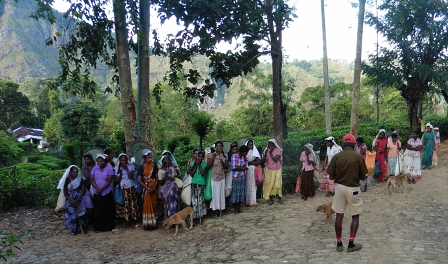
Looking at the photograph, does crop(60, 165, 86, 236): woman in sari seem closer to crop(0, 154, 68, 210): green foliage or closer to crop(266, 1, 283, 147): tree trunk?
crop(0, 154, 68, 210): green foliage

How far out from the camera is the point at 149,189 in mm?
6785

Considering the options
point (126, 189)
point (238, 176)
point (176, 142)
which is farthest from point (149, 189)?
point (176, 142)

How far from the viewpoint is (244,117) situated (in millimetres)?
36688

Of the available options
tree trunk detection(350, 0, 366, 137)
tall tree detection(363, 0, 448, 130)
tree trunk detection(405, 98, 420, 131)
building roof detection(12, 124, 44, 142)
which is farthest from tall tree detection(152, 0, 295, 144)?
building roof detection(12, 124, 44, 142)

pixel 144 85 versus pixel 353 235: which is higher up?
pixel 144 85

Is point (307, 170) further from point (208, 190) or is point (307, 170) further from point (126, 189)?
point (126, 189)

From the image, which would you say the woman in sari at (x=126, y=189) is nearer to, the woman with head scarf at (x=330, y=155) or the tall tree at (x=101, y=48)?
the tall tree at (x=101, y=48)

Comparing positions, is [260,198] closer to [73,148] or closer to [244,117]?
[73,148]

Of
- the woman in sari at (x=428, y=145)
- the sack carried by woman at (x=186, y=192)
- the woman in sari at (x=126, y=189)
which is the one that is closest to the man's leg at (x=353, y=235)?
the sack carried by woman at (x=186, y=192)

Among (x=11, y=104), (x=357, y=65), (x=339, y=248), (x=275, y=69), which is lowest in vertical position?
(x=339, y=248)

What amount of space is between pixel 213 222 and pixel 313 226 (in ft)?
6.39

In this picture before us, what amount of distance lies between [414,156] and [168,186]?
7.00m

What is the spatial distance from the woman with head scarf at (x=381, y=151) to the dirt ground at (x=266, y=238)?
1637 mm

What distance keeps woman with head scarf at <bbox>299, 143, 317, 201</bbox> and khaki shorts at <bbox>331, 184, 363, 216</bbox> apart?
3237 millimetres
